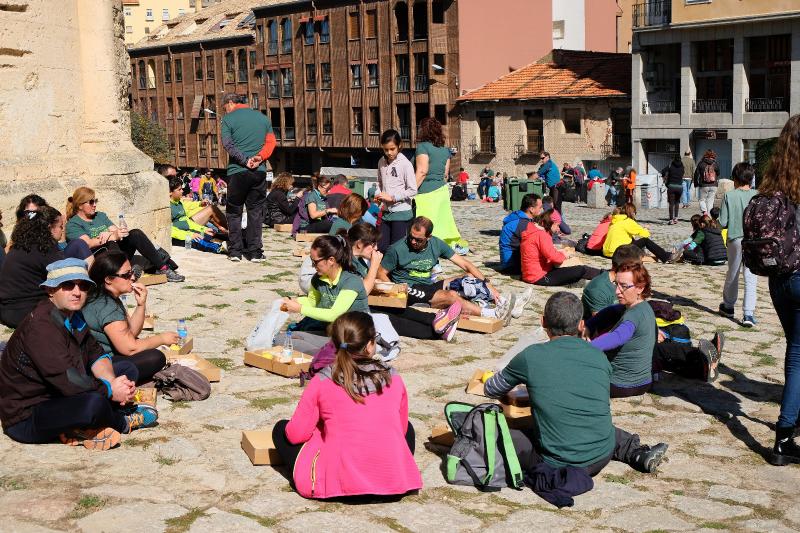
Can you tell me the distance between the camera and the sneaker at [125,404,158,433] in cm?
690

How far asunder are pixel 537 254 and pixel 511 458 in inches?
287

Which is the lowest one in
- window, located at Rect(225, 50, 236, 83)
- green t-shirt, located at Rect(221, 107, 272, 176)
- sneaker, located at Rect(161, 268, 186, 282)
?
sneaker, located at Rect(161, 268, 186, 282)

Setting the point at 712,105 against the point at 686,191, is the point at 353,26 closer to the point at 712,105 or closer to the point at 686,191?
the point at 712,105

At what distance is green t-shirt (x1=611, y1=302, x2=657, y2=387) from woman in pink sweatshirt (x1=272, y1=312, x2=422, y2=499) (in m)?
2.62

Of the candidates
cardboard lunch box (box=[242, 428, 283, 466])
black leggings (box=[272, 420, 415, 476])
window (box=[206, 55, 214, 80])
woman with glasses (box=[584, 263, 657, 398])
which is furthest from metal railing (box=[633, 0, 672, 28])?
black leggings (box=[272, 420, 415, 476])

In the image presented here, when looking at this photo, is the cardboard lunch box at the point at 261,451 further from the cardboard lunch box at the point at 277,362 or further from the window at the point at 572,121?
the window at the point at 572,121

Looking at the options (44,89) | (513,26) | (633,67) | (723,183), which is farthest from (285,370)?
(513,26)

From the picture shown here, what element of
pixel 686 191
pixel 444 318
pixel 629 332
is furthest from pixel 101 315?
pixel 686 191

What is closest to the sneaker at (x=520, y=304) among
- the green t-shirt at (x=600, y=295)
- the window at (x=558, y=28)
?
the green t-shirt at (x=600, y=295)

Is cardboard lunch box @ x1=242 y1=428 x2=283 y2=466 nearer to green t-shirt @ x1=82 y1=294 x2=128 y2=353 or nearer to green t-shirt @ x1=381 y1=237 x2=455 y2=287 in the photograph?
green t-shirt @ x1=82 y1=294 x2=128 y2=353

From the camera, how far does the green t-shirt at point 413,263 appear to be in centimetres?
1092

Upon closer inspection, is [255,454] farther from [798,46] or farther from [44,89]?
[798,46]

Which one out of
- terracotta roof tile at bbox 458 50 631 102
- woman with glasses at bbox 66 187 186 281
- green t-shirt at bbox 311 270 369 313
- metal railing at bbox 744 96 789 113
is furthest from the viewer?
terracotta roof tile at bbox 458 50 631 102

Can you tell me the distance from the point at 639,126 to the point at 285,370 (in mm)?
35775
